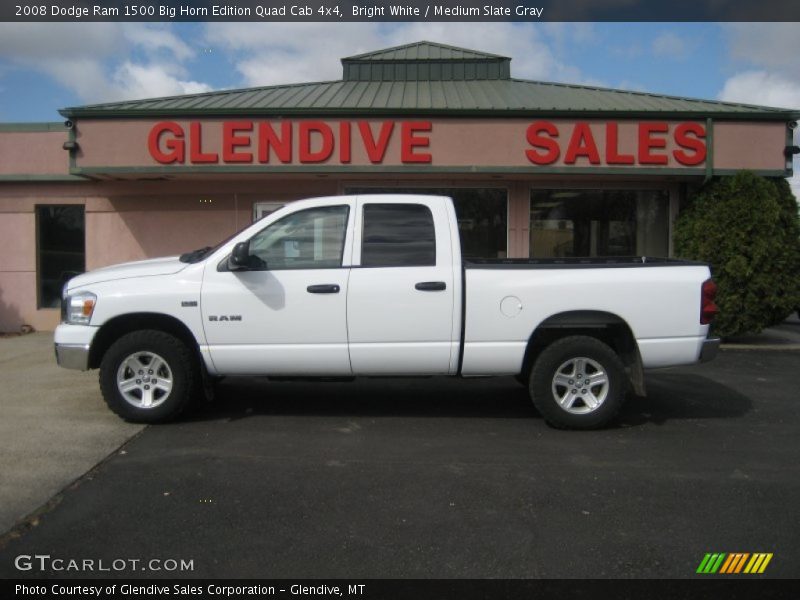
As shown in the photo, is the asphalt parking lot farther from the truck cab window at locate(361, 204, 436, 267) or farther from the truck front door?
the truck cab window at locate(361, 204, 436, 267)

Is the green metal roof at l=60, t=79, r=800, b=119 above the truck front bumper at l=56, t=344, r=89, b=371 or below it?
above

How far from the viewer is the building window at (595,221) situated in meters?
12.2

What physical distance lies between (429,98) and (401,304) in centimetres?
782

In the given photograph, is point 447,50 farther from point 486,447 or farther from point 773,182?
point 486,447

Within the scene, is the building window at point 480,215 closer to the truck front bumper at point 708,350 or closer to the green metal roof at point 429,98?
the green metal roof at point 429,98

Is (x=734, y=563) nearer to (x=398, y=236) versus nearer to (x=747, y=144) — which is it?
(x=398, y=236)

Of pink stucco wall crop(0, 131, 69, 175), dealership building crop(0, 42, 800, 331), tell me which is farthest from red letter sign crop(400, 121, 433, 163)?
pink stucco wall crop(0, 131, 69, 175)

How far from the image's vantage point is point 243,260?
5.68 meters

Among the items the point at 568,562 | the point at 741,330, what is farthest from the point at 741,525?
the point at 741,330

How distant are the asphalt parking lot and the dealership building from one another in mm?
5157

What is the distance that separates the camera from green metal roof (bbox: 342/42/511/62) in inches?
581

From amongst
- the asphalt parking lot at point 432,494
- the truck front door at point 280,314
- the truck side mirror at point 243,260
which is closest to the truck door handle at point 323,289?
the truck front door at point 280,314

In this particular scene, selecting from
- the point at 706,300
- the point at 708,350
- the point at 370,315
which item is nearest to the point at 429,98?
the point at 370,315

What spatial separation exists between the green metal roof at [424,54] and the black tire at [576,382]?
10437 millimetres
